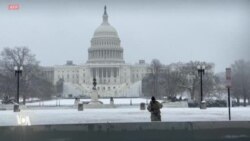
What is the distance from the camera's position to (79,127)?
6.15 metres

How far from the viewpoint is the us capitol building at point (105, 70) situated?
8994cm

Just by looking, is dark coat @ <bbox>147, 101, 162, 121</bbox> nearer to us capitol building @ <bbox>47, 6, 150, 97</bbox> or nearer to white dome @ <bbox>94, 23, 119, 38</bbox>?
us capitol building @ <bbox>47, 6, 150, 97</bbox>

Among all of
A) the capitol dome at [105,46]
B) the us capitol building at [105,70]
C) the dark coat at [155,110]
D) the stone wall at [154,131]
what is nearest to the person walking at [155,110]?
the dark coat at [155,110]

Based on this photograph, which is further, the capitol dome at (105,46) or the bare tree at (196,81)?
the capitol dome at (105,46)

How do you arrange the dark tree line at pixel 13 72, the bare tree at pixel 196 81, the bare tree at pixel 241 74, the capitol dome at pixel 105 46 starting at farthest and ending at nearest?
1. the capitol dome at pixel 105 46
2. the bare tree at pixel 196 81
3. the dark tree line at pixel 13 72
4. the bare tree at pixel 241 74

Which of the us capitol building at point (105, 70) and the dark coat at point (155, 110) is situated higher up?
the us capitol building at point (105, 70)

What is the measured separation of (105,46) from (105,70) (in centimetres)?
605

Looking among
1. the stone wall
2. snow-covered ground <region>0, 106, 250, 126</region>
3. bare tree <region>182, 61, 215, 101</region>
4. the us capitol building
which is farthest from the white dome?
the stone wall

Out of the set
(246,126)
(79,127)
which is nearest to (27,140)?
(79,127)

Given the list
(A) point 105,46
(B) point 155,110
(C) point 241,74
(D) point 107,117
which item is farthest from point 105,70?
(B) point 155,110

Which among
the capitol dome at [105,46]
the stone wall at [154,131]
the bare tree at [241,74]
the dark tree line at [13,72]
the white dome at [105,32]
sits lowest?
the stone wall at [154,131]

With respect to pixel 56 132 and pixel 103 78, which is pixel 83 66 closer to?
pixel 103 78

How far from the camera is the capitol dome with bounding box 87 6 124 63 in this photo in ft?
303

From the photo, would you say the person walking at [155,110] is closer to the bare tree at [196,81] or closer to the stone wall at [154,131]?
the stone wall at [154,131]
